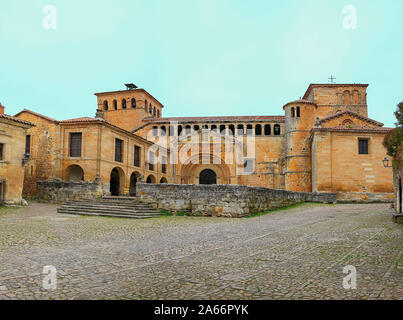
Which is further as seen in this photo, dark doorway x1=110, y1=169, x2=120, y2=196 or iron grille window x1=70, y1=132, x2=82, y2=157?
dark doorway x1=110, y1=169, x2=120, y2=196

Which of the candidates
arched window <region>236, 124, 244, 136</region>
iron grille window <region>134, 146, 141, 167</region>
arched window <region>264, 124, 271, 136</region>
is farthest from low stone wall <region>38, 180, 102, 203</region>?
arched window <region>264, 124, 271, 136</region>

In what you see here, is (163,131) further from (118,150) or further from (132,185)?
(118,150)

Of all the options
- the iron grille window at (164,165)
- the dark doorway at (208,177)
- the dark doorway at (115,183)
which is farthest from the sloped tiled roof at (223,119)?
the dark doorway at (115,183)

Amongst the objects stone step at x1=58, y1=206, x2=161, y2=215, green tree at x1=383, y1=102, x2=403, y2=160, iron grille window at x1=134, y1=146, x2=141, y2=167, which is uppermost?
iron grille window at x1=134, y1=146, x2=141, y2=167

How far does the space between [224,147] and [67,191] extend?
16875mm

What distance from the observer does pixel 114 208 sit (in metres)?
15.3

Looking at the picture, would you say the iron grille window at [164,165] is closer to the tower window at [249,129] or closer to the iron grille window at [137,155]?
the iron grille window at [137,155]

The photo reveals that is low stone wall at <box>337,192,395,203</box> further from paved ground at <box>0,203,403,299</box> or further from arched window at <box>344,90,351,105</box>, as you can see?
paved ground at <box>0,203,403,299</box>

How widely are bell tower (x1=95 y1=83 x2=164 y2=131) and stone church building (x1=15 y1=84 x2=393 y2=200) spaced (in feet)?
0.45

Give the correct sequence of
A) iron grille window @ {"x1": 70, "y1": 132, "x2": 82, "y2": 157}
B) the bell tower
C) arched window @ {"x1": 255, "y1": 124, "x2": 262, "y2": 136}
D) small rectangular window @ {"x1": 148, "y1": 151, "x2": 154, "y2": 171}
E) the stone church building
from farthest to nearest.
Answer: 1. the bell tower
2. arched window @ {"x1": 255, "y1": 124, "x2": 262, "y2": 136}
3. small rectangular window @ {"x1": 148, "y1": 151, "x2": 154, "y2": 171}
4. the stone church building
5. iron grille window @ {"x1": 70, "y1": 132, "x2": 82, "y2": 157}

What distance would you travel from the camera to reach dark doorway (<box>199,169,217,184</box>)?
33812 millimetres

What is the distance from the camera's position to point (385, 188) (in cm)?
2486
